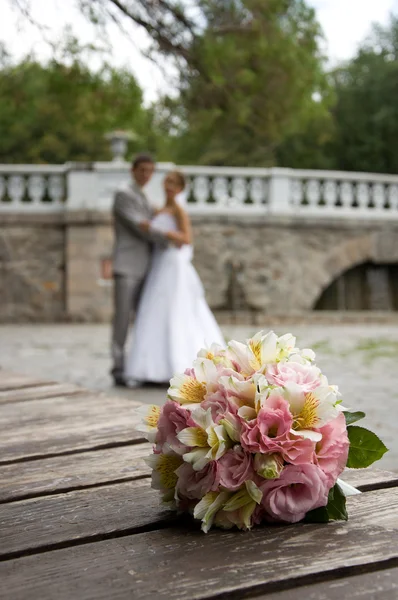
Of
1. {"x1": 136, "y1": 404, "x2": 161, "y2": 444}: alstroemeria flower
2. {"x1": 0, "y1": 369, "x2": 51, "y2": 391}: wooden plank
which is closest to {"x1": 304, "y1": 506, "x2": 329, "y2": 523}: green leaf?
{"x1": 136, "y1": 404, "x2": 161, "y2": 444}: alstroemeria flower

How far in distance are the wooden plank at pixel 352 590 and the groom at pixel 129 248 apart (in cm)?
599

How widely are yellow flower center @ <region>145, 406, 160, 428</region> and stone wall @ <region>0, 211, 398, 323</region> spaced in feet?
43.4

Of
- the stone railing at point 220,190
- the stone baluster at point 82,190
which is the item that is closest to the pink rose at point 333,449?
the stone railing at point 220,190

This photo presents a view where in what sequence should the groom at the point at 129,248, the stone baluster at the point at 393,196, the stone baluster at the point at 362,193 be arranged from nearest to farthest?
the groom at the point at 129,248, the stone baluster at the point at 362,193, the stone baluster at the point at 393,196

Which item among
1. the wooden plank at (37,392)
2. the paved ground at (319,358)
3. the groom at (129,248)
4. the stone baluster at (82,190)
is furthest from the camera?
the stone baluster at (82,190)

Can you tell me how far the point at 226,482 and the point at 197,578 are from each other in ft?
0.85

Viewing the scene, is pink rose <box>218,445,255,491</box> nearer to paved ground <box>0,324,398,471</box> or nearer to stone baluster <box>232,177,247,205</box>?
paved ground <box>0,324,398,471</box>

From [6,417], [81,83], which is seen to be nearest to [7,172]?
[81,83]

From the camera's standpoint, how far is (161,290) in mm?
7375

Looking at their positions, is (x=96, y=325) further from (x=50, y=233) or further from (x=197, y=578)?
(x=197, y=578)

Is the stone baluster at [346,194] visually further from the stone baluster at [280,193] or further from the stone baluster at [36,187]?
the stone baluster at [36,187]

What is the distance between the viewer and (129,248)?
24.5ft

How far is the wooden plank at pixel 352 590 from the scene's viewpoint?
47.3 inches

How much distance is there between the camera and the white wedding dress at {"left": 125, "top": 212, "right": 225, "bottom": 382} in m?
7.15
